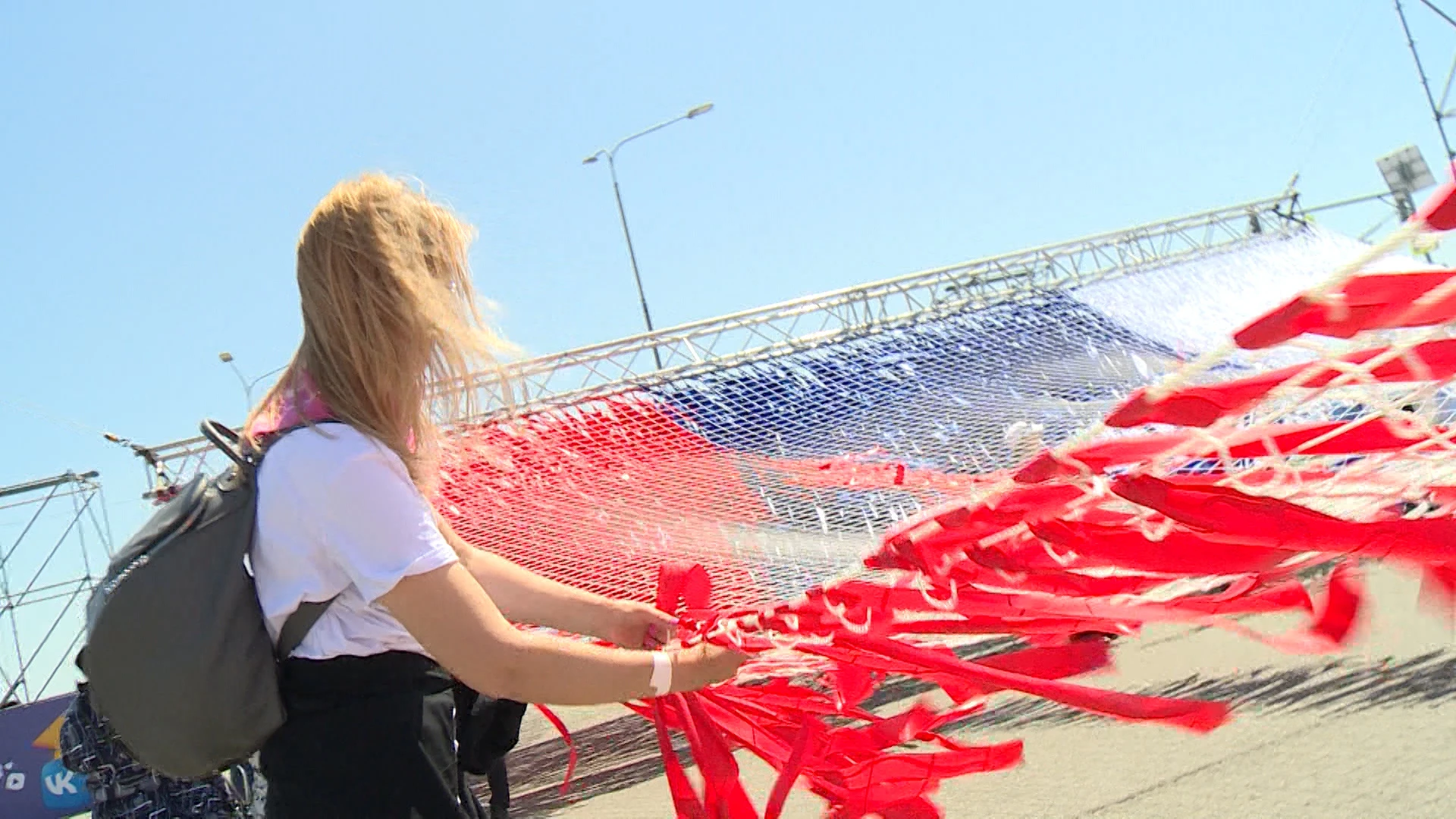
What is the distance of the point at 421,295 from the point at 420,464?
0.21 m

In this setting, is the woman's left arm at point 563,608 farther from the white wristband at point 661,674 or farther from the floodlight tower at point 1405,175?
the floodlight tower at point 1405,175

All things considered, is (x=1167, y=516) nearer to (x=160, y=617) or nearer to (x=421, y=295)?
(x=421, y=295)

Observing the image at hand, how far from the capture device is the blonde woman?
1.25 m

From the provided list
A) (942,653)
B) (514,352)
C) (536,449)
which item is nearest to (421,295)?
(514,352)

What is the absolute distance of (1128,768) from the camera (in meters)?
4.09

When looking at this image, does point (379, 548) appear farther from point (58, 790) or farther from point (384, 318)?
point (58, 790)

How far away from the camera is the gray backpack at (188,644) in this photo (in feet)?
4.02

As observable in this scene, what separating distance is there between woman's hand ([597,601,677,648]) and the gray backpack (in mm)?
569

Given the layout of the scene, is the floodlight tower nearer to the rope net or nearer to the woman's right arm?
the rope net

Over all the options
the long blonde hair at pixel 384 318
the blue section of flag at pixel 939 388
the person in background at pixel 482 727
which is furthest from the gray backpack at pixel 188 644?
the blue section of flag at pixel 939 388

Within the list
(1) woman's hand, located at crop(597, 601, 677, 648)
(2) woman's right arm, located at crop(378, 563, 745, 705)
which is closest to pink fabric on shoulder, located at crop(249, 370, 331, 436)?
(2) woman's right arm, located at crop(378, 563, 745, 705)

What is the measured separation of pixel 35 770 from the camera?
10688 millimetres

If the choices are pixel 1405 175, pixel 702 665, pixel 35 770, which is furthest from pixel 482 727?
pixel 1405 175

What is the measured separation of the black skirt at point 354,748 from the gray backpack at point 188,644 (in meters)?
0.04
